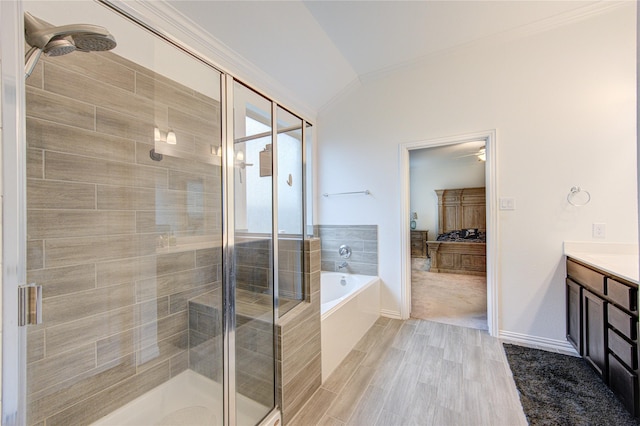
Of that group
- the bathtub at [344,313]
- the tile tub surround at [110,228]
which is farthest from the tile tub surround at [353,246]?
the tile tub surround at [110,228]

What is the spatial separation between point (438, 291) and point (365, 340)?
2086 millimetres

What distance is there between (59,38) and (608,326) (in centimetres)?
308

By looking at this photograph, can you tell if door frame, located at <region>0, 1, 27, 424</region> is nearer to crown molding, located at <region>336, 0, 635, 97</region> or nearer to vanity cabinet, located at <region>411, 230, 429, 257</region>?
crown molding, located at <region>336, 0, 635, 97</region>

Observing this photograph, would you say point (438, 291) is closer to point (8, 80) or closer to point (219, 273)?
point (219, 273)

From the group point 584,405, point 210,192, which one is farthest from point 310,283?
point 584,405

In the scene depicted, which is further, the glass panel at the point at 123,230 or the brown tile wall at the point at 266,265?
the brown tile wall at the point at 266,265

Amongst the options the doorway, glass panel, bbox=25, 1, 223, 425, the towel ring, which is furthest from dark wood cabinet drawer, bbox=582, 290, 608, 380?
glass panel, bbox=25, 1, 223, 425

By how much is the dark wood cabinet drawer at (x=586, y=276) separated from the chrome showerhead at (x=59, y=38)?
292 centimetres

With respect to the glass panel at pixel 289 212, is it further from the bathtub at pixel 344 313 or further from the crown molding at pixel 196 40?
the bathtub at pixel 344 313

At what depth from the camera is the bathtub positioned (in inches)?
75.4

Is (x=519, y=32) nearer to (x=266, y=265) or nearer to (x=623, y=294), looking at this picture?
(x=623, y=294)

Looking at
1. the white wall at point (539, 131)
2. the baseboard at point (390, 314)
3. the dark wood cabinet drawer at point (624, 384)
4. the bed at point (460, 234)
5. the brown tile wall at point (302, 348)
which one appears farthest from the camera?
the bed at point (460, 234)

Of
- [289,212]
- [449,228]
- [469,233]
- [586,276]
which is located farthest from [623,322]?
[449,228]

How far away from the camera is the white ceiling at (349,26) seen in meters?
1.89
